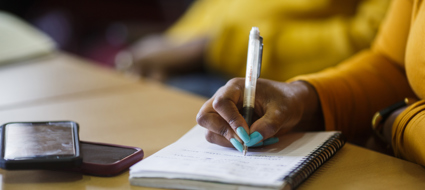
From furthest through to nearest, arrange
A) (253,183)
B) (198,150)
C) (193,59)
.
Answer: (193,59) → (198,150) → (253,183)

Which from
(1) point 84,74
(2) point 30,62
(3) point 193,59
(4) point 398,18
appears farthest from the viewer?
(3) point 193,59

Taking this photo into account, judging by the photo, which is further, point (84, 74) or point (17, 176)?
point (84, 74)

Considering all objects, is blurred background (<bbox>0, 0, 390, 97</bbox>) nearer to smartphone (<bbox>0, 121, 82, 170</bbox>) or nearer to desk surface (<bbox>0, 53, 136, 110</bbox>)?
desk surface (<bbox>0, 53, 136, 110</bbox>)

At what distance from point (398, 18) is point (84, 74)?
824 mm

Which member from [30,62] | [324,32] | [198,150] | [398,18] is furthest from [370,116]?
[30,62]

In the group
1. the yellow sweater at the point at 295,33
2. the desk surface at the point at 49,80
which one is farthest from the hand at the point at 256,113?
the yellow sweater at the point at 295,33

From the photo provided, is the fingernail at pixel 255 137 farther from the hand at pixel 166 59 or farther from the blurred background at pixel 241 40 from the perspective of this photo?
the hand at pixel 166 59

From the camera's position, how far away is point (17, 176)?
→ 617 millimetres

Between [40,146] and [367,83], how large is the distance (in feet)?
1.79

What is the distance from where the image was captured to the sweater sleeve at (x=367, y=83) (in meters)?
0.80

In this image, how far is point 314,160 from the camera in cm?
61

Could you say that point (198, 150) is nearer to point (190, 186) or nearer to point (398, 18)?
point (190, 186)

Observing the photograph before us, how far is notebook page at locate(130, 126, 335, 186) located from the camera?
0.55 metres

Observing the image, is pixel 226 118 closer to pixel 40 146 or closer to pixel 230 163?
pixel 230 163
